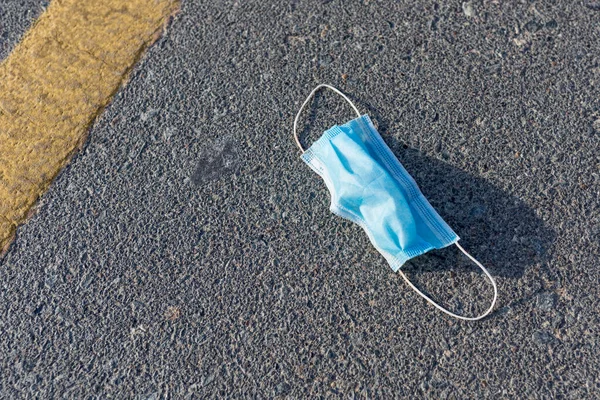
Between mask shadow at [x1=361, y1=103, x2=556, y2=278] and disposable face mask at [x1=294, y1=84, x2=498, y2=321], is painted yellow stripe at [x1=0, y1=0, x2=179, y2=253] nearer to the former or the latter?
disposable face mask at [x1=294, y1=84, x2=498, y2=321]

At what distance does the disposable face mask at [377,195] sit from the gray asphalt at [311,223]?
6 cm

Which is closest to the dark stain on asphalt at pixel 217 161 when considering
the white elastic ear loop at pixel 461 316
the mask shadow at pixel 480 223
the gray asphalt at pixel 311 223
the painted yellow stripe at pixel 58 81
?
the gray asphalt at pixel 311 223

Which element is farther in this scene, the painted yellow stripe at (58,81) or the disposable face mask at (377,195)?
the painted yellow stripe at (58,81)

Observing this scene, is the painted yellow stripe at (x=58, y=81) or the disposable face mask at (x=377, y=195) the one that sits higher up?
the painted yellow stripe at (x=58, y=81)

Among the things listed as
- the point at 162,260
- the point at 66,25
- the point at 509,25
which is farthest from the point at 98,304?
the point at 509,25

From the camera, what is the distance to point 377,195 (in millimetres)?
2240

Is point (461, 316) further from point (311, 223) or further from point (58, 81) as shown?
point (58, 81)

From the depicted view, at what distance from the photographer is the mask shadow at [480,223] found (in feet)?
7.22

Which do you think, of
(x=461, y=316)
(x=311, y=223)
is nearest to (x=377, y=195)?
(x=311, y=223)

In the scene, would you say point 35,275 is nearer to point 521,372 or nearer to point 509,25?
point 521,372

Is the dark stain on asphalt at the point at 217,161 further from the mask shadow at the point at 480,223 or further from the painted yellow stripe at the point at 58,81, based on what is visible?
the mask shadow at the point at 480,223

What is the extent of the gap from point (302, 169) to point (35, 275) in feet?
3.54

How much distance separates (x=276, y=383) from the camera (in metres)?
2.10

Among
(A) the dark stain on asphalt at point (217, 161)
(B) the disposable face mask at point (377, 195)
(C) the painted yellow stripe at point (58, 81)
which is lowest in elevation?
(B) the disposable face mask at point (377, 195)
